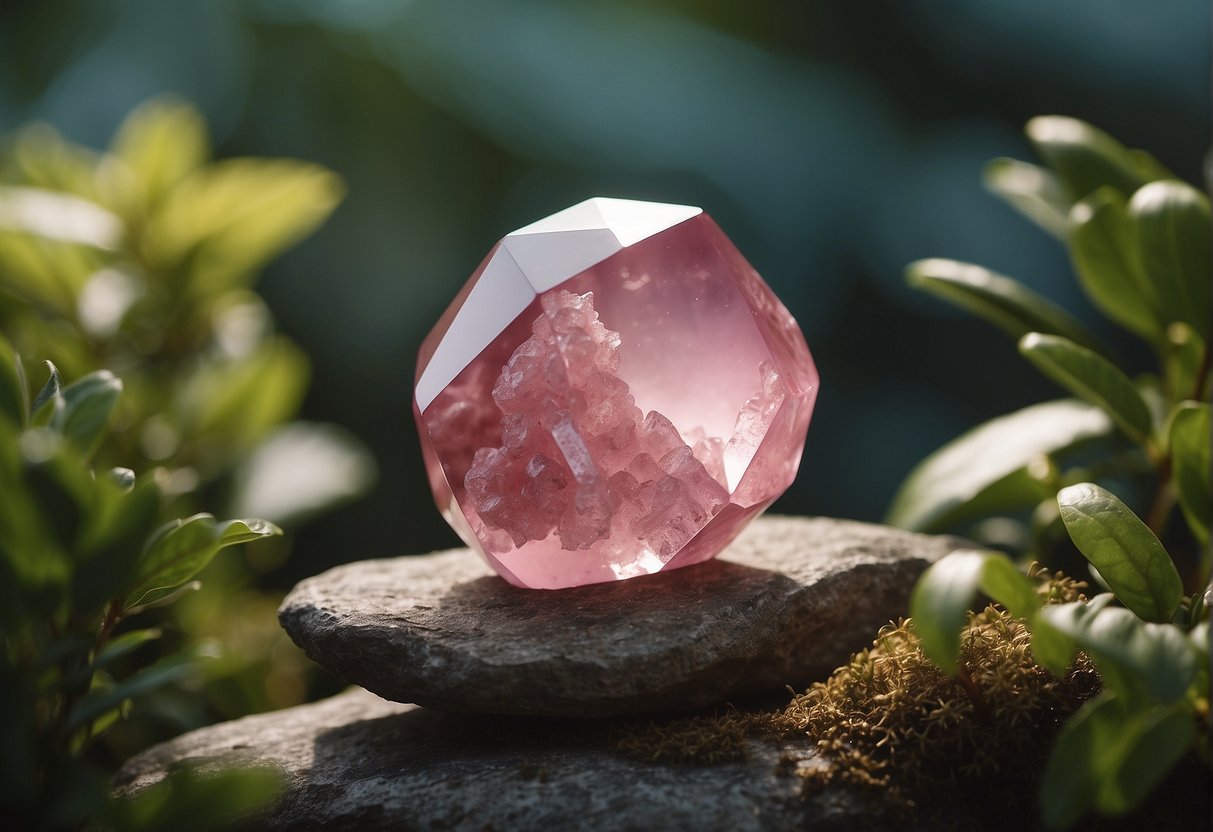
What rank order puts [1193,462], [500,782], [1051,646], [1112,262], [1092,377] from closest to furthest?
1. [1051,646]
2. [500,782]
3. [1193,462]
4. [1092,377]
5. [1112,262]

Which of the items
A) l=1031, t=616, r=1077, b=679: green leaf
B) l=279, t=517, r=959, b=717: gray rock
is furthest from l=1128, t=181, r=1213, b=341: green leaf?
l=1031, t=616, r=1077, b=679: green leaf

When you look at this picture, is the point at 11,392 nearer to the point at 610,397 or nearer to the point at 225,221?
the point at 610,397

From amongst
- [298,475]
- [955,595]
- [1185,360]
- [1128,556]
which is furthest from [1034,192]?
[298,475]

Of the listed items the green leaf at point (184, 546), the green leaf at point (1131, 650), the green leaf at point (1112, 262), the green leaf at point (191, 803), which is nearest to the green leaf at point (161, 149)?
the green leaf at point (184, 546)

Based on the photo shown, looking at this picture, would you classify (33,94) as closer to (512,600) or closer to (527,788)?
(512,600)

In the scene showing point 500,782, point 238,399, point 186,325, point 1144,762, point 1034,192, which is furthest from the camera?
point 186,325

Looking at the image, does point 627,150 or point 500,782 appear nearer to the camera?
point 500,782

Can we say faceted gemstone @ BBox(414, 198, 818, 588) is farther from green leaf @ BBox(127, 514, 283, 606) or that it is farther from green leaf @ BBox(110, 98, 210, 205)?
green leaf @ BBox(110, 98, 210, 205)

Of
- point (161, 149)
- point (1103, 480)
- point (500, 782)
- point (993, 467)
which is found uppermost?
point (161, 149)
